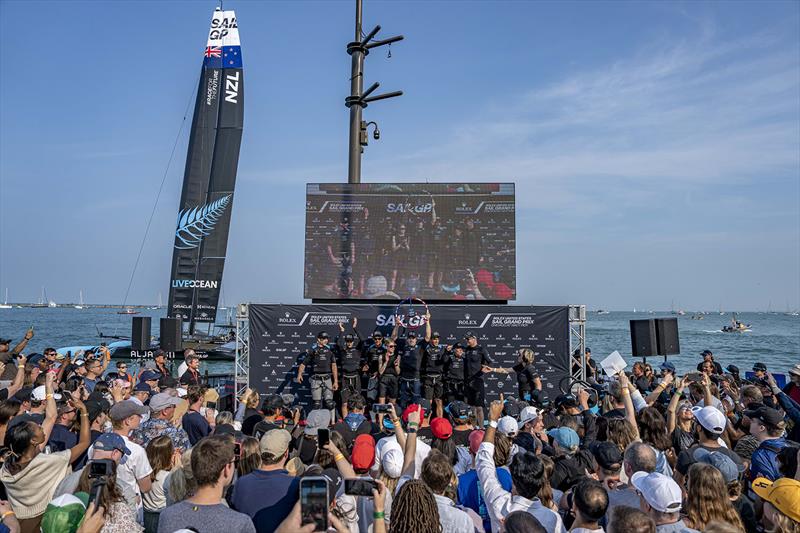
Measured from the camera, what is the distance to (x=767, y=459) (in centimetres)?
519

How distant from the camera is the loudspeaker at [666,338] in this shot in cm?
1316

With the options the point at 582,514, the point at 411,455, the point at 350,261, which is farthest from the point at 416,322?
the point at 582,514

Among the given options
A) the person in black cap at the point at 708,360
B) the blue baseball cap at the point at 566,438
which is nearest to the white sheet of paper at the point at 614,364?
the person in black cap at the point at 708,360

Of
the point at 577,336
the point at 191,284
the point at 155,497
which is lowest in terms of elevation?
the point at 155,497

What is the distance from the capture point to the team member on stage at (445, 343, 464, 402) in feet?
45.2

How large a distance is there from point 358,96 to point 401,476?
12946mm

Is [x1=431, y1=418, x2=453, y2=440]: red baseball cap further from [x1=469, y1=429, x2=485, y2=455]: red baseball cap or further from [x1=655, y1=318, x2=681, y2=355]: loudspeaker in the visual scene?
[x1=655, y1=318, x2=681, y2=355]: loudspeaker

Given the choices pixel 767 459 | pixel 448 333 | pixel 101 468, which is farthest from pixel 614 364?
pixel 101 468

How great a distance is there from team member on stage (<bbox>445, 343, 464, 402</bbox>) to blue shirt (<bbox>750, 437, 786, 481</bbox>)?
8625mm

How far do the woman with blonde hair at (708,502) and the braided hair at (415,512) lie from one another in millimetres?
1725

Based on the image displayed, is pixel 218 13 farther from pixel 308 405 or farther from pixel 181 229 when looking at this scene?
pixel 308 405

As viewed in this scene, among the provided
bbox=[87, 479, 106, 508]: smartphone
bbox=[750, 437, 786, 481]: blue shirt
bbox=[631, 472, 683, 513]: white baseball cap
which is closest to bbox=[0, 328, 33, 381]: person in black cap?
bbox=[87, 479, 106, 508]: smartphone

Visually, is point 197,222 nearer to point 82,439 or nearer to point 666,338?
point 666,338

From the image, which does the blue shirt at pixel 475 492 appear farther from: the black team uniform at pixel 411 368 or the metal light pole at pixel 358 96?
the metal light pole at pixel 358 96
